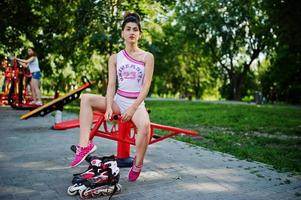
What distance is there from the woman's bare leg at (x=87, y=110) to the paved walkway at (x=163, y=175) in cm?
53

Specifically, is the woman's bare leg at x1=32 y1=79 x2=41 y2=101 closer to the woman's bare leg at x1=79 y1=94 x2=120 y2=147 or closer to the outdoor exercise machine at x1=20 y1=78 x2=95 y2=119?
the outdoor exercise machine at x1=20 y1=78 x2=95 y2=119

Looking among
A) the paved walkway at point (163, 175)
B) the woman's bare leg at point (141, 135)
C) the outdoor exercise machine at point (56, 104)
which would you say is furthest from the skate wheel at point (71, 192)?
the outdoor exercise machine at point (56, 104)

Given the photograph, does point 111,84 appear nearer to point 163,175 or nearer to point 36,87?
point 163,175

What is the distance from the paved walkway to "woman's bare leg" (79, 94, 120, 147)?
1.75ft

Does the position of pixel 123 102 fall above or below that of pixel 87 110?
above

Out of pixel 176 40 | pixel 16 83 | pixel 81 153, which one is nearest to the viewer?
pixel 81 153

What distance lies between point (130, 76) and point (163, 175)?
128 centimetres

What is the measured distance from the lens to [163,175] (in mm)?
4078

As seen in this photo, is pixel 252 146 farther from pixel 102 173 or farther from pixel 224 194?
pixel 102 173

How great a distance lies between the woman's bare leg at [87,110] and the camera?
3624 mm

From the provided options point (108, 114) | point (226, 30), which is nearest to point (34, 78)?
point (108, 114)

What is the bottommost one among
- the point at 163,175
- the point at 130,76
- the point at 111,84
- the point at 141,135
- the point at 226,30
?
the point at 163,175

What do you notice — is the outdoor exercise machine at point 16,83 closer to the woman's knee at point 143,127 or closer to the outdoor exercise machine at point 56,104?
the outdoor exercise machine at point 56,104

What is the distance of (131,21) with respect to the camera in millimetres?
3961
